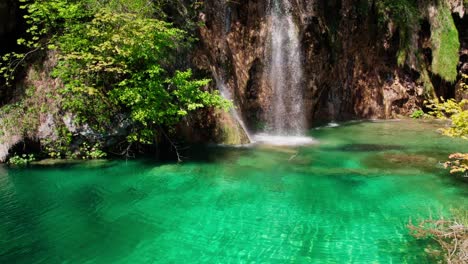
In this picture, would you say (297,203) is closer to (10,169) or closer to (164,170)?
(164,170)

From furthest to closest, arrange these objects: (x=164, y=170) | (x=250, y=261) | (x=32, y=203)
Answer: (x=164, y=170), (x=32, y=203), (x=250, y=261)

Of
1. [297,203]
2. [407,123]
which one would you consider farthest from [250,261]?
[407,123]

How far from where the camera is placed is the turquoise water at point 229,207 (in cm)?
616

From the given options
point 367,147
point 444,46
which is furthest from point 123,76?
point 444,46

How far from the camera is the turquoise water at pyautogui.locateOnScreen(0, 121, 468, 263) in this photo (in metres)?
6.16

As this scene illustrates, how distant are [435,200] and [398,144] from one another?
5.90 metres

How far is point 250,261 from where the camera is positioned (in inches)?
232

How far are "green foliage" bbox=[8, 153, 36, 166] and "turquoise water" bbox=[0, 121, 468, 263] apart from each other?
44 cm

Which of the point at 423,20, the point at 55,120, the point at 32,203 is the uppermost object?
the point at 423,20

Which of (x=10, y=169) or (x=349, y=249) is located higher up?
(x=10, y=169)

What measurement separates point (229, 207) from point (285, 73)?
425 inches

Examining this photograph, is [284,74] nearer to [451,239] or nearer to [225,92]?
[225,92]

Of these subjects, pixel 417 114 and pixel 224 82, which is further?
pixel 417 114

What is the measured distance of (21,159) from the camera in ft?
36.6
